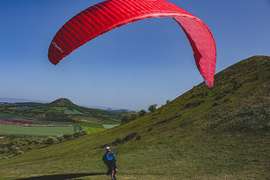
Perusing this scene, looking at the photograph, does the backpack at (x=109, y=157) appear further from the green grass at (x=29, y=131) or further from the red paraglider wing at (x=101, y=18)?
the green grass at (x=29, y=131)

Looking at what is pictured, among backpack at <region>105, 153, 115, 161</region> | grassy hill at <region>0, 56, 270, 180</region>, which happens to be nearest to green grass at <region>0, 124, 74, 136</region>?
grassy hill at <region>0, 56, 270, 180</region>

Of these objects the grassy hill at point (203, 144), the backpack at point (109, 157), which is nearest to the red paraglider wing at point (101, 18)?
the backpack at point (109, 157)

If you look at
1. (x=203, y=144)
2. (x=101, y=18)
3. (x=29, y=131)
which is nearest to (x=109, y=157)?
(x=101, y=18)

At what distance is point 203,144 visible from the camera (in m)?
42.5

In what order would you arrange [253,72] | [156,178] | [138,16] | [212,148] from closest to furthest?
[138,16] → [156,178] → [212,148] → [253,72]

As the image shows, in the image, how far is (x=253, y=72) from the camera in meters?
66.3

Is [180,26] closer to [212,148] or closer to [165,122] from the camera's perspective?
[212,148]

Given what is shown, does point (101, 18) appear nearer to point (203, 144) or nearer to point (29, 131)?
point (203, 144)

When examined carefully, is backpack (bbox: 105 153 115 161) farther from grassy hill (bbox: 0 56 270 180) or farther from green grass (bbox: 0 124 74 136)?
green grass (bbox: 0 124 74 136)

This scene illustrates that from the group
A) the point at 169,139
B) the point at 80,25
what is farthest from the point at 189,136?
the point at 80,25

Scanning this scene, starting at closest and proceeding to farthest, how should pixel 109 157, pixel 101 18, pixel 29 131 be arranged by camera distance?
1. pixel 101 18
2. pixel 109 157
3. pixel 29 131

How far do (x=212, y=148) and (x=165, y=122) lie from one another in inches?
734

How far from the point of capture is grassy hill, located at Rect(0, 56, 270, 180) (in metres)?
34.2

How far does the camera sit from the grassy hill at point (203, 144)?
34188 mm
